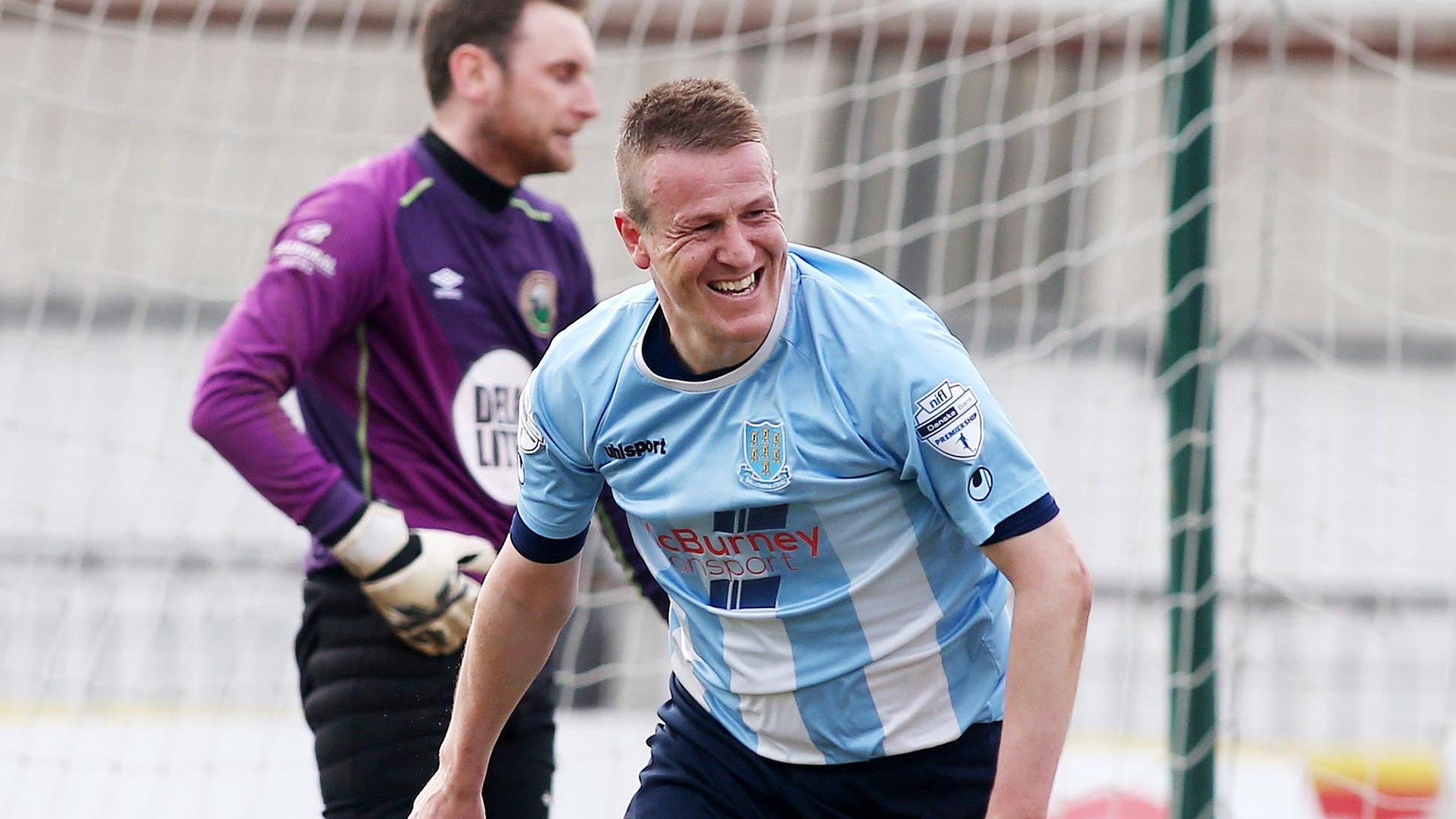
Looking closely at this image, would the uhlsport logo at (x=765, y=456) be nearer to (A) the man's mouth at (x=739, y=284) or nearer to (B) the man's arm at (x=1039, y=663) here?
(A) the man's mouth at (x=739, y=284)

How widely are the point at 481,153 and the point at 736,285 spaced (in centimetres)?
118

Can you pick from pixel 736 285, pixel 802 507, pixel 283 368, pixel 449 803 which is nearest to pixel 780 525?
pixel 802 507

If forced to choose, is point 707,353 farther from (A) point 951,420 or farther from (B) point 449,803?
(B) point 449,803

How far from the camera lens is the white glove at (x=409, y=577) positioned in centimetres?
273

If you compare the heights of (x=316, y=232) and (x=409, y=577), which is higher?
(x=316, y=232)

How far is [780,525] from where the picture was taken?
214 centimetres

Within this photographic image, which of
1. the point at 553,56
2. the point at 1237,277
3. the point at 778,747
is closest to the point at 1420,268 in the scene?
the point at 1237,277

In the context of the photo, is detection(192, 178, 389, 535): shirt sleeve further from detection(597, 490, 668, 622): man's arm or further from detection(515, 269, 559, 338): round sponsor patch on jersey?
detection(597, 490, 668, 622): man's arm

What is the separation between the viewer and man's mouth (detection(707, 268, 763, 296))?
204 centimetres

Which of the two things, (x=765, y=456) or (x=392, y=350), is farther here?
(x=392, y=350)

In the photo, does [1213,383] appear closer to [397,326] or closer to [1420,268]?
[397,326]

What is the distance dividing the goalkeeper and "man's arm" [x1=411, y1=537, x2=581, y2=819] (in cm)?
43

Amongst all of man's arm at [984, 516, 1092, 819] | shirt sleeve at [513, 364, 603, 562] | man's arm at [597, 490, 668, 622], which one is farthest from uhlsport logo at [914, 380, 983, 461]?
man's arm at [597, 490, 668, 622]

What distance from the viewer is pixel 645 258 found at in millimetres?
2154
